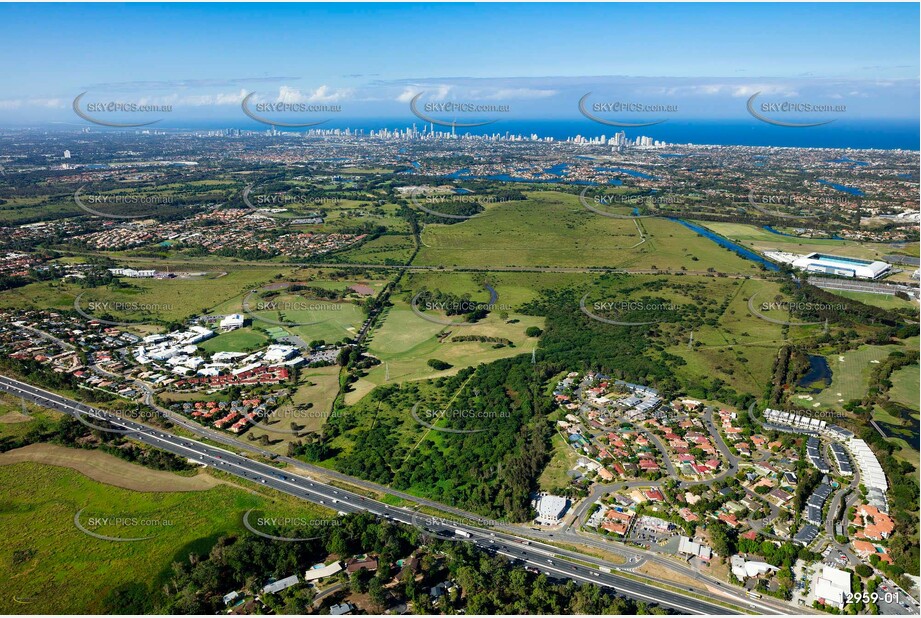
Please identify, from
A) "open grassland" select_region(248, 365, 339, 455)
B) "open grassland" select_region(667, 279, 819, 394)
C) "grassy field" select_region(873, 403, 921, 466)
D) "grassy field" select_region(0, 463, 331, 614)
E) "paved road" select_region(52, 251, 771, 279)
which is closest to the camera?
"grassy field" select_region(0, 463, 331, 614)

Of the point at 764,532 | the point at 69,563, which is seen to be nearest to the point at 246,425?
the point at 69,563

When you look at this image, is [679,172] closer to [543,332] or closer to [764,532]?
[543,332]

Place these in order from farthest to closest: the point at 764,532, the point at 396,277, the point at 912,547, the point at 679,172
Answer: the point at 679,172
the point at 396,277
the point at 764,532
the point at 912,547

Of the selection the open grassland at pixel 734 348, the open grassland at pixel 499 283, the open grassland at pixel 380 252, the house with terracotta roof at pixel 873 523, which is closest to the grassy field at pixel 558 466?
the open grassland at pixel 734 348

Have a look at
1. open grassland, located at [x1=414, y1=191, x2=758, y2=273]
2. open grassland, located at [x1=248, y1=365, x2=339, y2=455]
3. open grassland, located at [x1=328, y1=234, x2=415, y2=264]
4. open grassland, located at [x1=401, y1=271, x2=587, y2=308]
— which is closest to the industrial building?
open grassland, located at [x1=414, y1=191, x2=758, y2=273]

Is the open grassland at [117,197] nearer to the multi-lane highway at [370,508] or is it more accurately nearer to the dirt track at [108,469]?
the multi-lane highway at [370,508]

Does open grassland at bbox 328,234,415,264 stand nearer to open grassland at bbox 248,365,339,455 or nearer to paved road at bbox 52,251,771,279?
paved road at bbox 52,251,771,279
